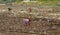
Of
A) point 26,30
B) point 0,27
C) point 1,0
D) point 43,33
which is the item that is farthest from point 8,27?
point 1,0

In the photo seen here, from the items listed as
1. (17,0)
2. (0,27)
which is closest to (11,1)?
(17,0)

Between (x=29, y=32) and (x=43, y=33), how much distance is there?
100 centimetres

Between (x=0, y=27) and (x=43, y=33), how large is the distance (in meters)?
3.85

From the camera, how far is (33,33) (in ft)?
52.1

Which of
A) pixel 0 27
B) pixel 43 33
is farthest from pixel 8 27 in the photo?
pixel 43 33

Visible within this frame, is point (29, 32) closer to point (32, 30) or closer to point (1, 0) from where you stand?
point (32, 30)

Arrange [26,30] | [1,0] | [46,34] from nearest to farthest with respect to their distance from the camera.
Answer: [46,34], [26,30], [1,0]

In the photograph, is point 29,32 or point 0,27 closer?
point 29,32

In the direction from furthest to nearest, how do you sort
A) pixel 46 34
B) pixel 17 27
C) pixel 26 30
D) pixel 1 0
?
1. pixel 1 0
2. pixel 17 27
3. pixel 26 30
4. pixel 46 34

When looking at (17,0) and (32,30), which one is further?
(17,0)

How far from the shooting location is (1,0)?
156 feet

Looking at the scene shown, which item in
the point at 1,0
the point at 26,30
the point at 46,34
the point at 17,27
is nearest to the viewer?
the point at 46,34

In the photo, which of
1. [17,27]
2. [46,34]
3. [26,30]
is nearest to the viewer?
[46,34]

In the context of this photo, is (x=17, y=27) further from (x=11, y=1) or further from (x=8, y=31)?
(x=11, y=1)
